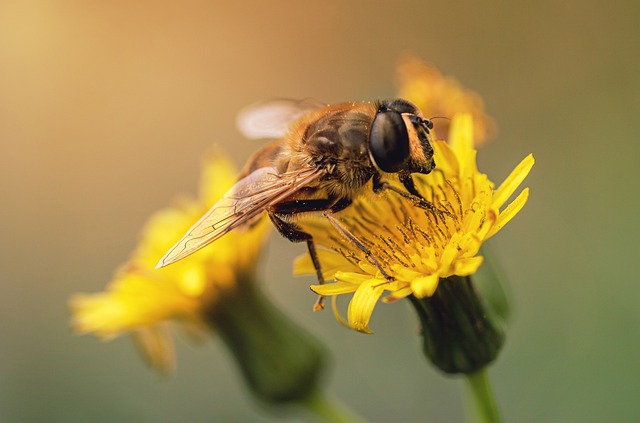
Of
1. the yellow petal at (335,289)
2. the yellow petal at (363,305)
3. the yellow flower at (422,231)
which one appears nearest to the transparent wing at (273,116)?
the yellow flower at (422,231)

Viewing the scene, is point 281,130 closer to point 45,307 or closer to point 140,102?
point 45,307

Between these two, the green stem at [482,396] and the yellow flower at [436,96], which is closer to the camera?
the green stem at [482,396]

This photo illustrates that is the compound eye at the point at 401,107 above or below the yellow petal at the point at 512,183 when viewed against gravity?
above

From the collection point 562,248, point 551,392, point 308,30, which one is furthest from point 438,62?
point 551,392

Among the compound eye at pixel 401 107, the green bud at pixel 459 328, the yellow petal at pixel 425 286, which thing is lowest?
the green bud at pixel 459 328

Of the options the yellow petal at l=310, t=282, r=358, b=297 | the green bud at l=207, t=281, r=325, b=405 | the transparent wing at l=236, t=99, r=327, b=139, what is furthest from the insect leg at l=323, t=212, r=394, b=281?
the green bud at l=207, t=281, r=325, b=405

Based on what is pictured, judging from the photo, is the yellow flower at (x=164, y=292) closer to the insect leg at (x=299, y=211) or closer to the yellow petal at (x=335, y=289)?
the insect leg at (x=299, y=211)

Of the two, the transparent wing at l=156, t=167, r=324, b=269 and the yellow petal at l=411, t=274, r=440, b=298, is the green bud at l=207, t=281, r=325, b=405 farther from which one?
the yellow petal at l=411, t=274, r=440, b=298
